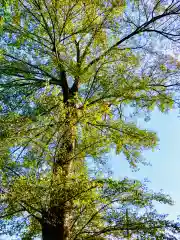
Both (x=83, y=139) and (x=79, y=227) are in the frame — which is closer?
(x=79, y=227)

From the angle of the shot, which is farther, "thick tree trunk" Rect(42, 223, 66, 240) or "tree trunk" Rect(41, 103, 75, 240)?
"thick tree trunk" Rect(42, 223, 66, 240)

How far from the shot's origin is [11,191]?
433cm

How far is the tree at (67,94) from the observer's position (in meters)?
4.62

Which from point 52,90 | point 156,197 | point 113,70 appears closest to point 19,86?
point 52,90

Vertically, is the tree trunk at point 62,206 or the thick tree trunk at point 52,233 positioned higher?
the tree trunk at point 62,206

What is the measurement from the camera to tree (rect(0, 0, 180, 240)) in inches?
182

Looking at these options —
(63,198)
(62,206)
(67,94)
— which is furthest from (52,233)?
(67,94)

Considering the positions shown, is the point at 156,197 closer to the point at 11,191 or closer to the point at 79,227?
the point at 79,227

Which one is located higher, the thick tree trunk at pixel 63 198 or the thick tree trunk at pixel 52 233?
the thick tree trunk at pixel 63 198

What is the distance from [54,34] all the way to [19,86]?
1413mm

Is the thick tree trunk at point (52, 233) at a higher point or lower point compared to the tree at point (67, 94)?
lower

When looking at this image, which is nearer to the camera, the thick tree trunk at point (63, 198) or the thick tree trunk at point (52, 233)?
the thick tree trunk at point (63, 198)

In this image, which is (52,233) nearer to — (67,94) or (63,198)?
(63,198)

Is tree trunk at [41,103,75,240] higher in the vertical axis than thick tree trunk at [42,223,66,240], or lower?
higher
